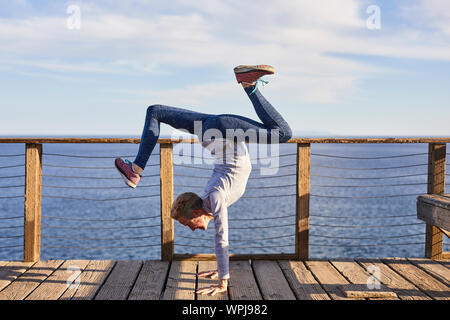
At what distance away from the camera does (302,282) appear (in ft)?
9.45

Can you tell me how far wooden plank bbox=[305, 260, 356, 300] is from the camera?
8.75 ft

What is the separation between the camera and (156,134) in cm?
224

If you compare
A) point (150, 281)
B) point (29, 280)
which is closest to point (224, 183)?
point (150, 281)

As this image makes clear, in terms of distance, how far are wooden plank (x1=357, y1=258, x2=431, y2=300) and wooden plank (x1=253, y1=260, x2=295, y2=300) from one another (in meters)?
0.70

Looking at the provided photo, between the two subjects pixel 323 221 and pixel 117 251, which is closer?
pixel 117 251

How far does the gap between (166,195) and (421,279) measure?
2004mm

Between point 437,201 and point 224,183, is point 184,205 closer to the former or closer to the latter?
point 224,183

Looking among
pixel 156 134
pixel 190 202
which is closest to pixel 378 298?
pixel 190 202

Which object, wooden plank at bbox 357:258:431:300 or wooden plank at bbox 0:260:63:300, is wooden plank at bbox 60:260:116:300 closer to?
wooden plank at bbox 0:260:63:300

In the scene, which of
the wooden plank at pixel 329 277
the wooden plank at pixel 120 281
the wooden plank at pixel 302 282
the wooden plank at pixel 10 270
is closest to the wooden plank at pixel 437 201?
the wooden plank at pixel 329 277

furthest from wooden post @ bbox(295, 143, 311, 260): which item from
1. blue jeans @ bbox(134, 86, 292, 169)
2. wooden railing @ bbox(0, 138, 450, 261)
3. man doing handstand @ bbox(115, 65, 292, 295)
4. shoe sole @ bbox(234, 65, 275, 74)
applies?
shoe sole @ bbox(234, 65, 275, 74)

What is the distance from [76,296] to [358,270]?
2.03m
